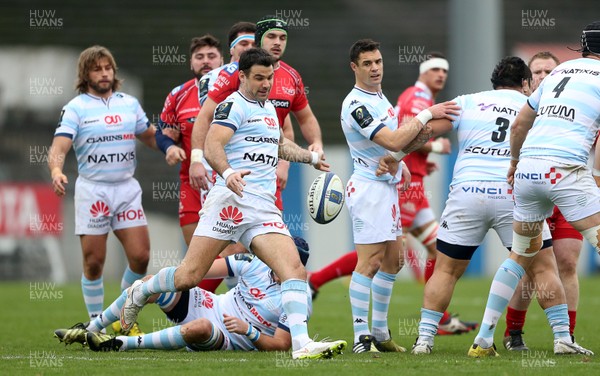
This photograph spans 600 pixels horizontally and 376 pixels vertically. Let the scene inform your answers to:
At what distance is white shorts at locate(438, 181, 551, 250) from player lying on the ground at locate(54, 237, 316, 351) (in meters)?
1.31

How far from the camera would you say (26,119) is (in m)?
19.5

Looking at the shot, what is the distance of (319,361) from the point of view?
7102 mm

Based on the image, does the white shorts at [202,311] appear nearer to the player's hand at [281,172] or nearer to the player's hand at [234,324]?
the player's hand at [234,324]

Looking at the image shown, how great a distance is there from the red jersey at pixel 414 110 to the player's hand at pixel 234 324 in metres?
3.66

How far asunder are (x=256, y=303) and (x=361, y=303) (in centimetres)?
83

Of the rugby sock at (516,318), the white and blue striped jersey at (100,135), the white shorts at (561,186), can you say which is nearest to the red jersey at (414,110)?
the rugby sock at (516,318)

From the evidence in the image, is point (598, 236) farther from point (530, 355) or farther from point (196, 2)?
point (196, 2)

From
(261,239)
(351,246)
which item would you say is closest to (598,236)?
(261,239)

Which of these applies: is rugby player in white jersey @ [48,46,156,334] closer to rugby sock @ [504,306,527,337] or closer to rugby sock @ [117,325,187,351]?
rugby sock @ [117,325,187,351]

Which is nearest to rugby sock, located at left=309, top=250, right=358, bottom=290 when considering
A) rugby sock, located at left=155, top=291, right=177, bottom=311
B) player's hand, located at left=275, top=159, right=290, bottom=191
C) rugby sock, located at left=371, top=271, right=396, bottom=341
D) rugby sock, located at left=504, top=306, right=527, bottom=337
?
player's hand, located at left=275, top=159, right=290, bottom=191

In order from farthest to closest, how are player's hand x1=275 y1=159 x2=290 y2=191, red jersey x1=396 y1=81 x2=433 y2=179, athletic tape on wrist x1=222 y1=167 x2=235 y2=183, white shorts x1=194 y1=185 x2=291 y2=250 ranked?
red jersey x1=396 y1=81 x2=433 y2=179 → player's hand x1=275 y1=159 x2=290 y2=191 → white shorts x1=194 y1=185 x2=291 y2=250 → athletic tape on wrist x1=222 y1=167 x2=235 y2=183

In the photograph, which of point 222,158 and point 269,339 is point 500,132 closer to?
point 222,158

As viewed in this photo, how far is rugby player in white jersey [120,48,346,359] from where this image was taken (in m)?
7.34

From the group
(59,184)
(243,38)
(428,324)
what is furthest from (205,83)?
(428,324)
